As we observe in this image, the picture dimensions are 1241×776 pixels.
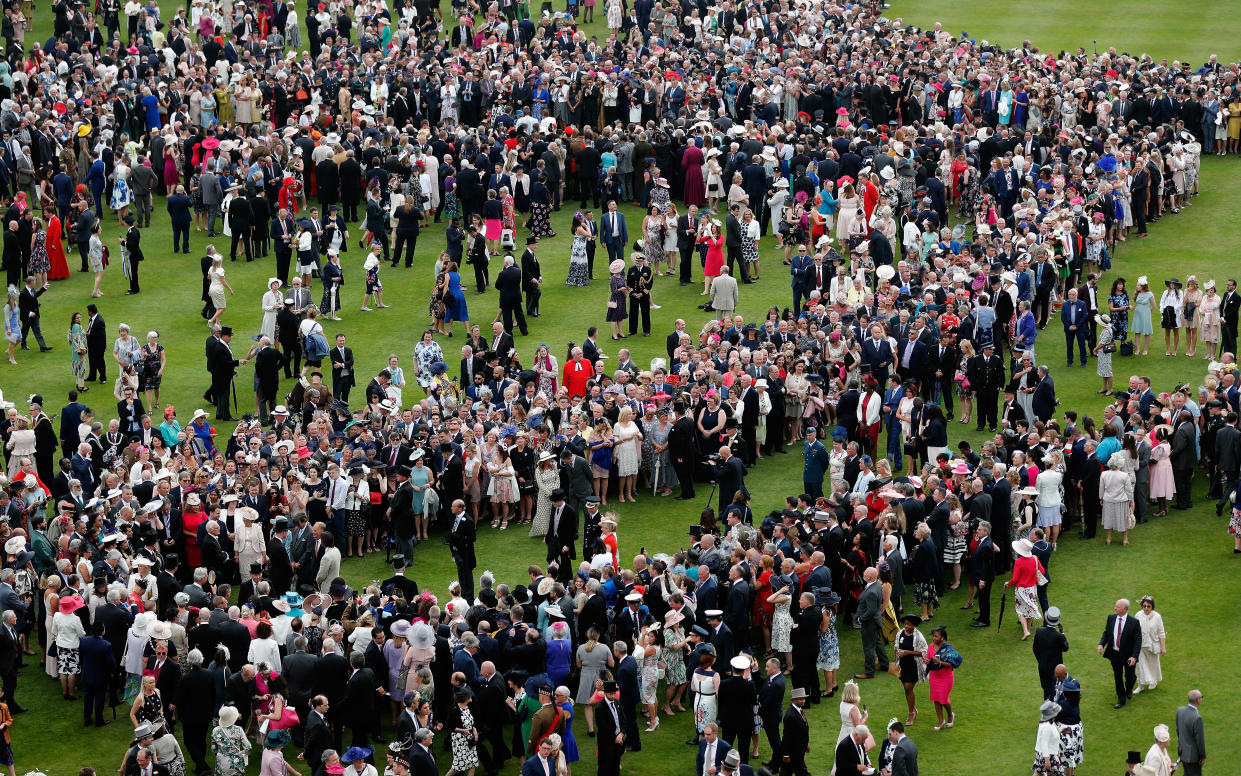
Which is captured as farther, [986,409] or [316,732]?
[986,409]

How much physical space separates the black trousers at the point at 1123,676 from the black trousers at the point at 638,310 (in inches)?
507

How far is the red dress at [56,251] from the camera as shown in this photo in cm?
3267

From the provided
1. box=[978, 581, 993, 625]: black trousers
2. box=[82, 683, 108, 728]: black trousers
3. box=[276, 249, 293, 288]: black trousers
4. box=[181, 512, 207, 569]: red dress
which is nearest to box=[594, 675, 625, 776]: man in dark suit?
box=[978, 581, 993, 625]: black trousers

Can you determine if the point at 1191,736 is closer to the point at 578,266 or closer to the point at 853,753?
the point at 853,753

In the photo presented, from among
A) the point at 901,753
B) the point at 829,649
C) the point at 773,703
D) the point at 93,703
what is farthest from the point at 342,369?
the point at 901,753

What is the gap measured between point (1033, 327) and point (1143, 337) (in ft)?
9.38

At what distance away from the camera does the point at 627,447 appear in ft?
82.5

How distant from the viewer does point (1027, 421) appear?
25.8 m

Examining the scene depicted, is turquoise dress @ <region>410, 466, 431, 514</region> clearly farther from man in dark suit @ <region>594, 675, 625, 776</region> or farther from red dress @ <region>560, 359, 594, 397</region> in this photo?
man in dark suit @ <region>594, 675, 625, 776</region>

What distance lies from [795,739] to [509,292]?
1393 centimetres

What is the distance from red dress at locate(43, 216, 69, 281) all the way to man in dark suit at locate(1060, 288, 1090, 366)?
18.7 metres

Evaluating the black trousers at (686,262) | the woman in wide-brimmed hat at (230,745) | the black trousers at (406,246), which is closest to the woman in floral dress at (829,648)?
the woman in wide-brimmed hat at (230,745)

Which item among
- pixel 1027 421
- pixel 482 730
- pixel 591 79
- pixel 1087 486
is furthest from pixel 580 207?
pixel 482 730

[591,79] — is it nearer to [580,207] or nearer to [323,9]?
[580,207]
